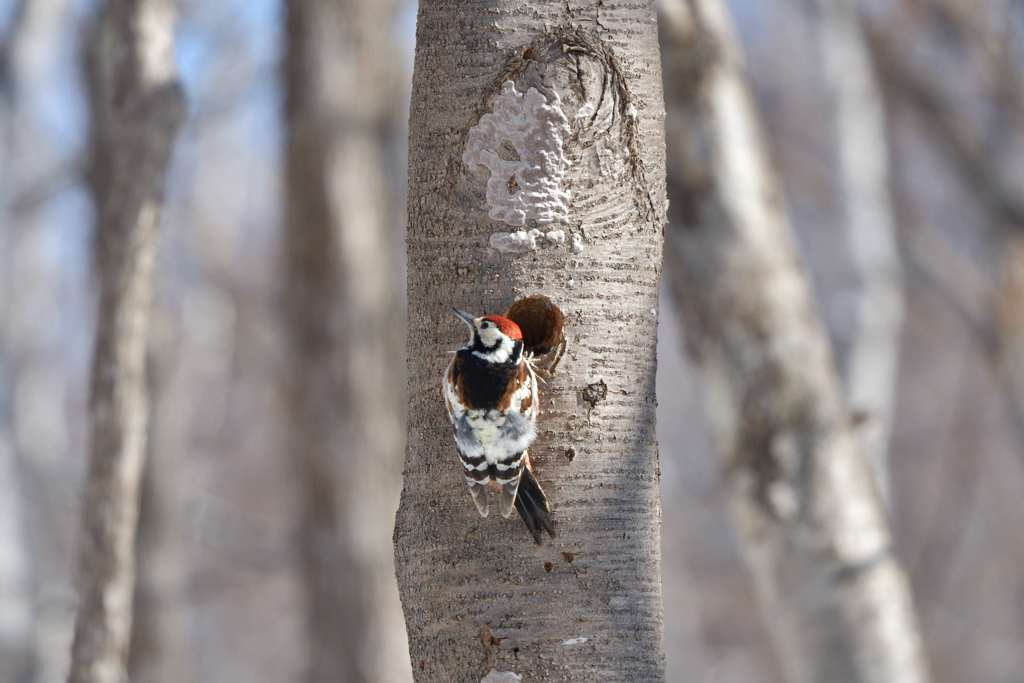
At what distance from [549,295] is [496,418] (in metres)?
0.27

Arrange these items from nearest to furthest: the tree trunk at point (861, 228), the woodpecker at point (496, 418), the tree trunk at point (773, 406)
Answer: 1. the woodpecker at point (496, 418)
2. the tree trunk at point (773, 406)
3. the tree trunk at point (861, 228)

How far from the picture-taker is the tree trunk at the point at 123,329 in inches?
114

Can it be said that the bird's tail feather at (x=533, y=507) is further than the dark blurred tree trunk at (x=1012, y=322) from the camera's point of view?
No

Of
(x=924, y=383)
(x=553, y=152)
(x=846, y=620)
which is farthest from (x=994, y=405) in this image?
(x=553, y=152)

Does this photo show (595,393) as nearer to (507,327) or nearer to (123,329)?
(507,327)

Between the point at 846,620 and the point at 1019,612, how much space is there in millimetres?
16619

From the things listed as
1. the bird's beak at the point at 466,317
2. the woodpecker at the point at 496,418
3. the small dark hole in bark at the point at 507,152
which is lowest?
the woodpecker at the point at 496,418

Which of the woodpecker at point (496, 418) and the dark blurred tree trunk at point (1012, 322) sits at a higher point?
the dark blurred tree trunk at point (1012, 322)

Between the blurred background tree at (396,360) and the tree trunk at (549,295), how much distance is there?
→ 1.43m

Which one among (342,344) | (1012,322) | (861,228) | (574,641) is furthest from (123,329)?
(1012,322)

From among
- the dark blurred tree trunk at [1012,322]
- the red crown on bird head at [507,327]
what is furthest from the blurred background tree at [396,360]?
the red crown on bird head at [507,327]

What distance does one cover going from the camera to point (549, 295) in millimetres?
2156

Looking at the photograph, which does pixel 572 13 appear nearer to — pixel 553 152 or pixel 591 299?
pixel 553 152

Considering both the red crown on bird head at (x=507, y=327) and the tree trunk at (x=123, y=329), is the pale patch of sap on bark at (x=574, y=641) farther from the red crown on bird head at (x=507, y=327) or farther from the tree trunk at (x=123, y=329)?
the tree trunk at (x=123, y=329)
